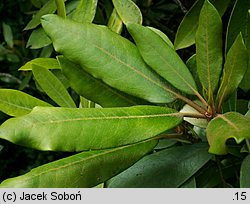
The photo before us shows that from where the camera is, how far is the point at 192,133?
2.93 ft

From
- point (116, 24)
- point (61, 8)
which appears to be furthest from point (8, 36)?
point (61, 8)

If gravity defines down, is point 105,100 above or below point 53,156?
above

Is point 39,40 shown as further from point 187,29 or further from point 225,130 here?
point 225,130

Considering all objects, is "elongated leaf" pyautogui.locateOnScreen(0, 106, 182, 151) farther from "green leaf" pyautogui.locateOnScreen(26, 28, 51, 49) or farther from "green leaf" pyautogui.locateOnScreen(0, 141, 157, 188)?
"green leaf" pyautogui.locateOnScreen(26, 28, 51, 49)

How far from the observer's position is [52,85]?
3.07 feet

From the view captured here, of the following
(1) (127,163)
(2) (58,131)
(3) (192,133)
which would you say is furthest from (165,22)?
(2) (58,131)

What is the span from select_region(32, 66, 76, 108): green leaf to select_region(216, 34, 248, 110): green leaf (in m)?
0.32

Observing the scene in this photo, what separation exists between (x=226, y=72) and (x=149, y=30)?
14cm

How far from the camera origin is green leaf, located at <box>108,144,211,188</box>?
827 millimetres

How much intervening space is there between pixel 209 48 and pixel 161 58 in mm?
80

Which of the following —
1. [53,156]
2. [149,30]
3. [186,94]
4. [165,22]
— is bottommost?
[53,156]

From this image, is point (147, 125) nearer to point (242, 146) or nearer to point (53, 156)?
point (242, 146)

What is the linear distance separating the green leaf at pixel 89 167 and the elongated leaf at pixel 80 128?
0.26ft

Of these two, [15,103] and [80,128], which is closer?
[80,128]
